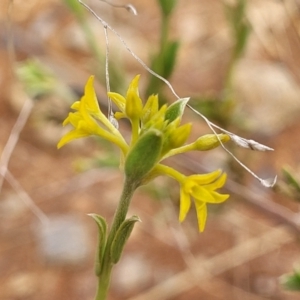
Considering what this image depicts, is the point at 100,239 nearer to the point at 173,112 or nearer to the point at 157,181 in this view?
the point at 173,112

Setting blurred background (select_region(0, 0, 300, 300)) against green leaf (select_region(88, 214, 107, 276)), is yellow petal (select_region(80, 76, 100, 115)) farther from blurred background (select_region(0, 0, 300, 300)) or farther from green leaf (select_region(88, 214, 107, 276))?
blurred background (select_region(0, 0, 300, 300))

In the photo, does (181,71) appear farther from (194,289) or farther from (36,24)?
(194,289)

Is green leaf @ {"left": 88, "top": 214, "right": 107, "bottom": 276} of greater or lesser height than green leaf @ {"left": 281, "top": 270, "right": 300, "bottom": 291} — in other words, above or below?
above

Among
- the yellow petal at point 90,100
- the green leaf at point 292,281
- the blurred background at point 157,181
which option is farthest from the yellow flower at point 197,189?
the blurred background at point 157,181

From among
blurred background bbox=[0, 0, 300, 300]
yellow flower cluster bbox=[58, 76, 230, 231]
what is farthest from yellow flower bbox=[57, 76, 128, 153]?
blurred background bbox=[0, 0, 300, 300]

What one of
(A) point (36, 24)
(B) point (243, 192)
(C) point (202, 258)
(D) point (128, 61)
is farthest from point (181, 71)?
(B) point (243, 192)

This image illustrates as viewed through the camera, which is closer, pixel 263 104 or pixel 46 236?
pixel 46 236
